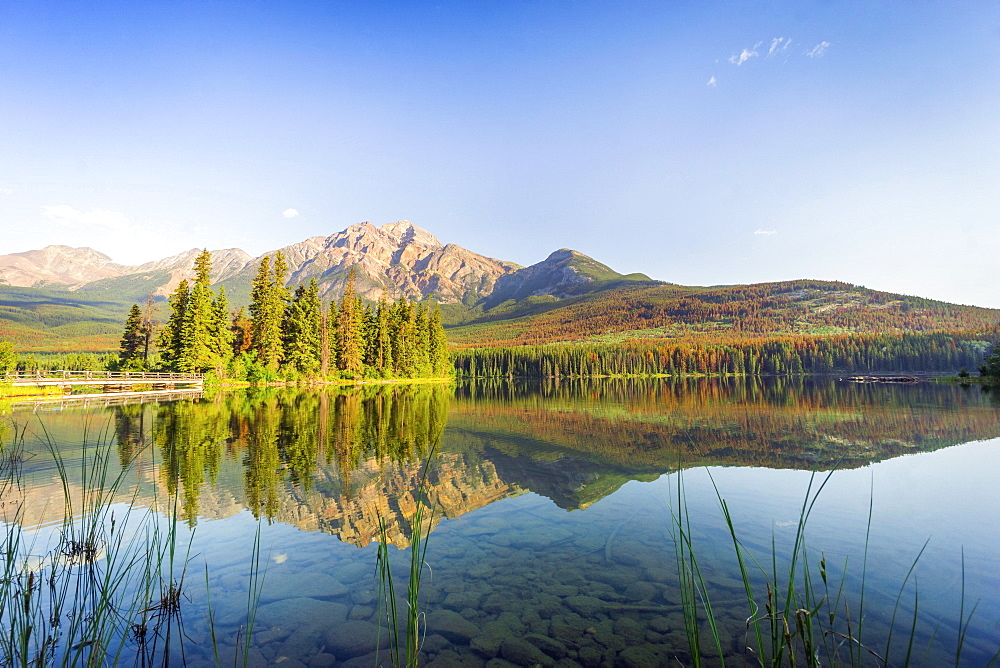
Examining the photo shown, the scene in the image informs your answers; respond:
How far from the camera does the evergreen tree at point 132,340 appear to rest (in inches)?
2053

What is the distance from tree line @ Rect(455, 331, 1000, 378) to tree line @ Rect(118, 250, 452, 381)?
65.8m

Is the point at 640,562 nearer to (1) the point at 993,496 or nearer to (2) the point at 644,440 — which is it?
(1) the point at 993,496

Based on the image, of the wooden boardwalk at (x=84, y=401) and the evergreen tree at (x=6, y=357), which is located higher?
the evergreen tree at (x=6, y=357)

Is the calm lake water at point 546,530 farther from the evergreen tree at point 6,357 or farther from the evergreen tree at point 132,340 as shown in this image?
the evergreen tree at point 132,340

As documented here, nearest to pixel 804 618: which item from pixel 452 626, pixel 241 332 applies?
pixel 452 626

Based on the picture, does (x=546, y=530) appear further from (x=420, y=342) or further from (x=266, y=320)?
(x=420, y=342)

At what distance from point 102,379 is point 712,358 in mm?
149603

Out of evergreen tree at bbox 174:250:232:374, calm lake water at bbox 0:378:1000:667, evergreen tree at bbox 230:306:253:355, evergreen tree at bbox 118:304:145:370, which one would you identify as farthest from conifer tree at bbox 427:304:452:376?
calm lake water at bbox 0:378:1000:667

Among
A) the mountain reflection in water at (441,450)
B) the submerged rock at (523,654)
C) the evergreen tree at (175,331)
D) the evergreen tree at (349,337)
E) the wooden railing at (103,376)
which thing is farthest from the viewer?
the evergreen tree at (349,337)

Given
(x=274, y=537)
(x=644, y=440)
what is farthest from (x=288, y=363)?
(x=274, y=537)

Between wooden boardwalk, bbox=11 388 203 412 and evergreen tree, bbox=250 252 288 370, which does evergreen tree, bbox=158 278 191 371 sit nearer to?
evergreen tree, bbox=250 252 288 370

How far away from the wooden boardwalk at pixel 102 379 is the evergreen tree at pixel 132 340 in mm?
8788

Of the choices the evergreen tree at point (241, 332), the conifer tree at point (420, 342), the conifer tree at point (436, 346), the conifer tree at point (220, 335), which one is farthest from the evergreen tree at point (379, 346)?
the conifer tree at point (220, 335)

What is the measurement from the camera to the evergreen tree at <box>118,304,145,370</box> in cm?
5216
